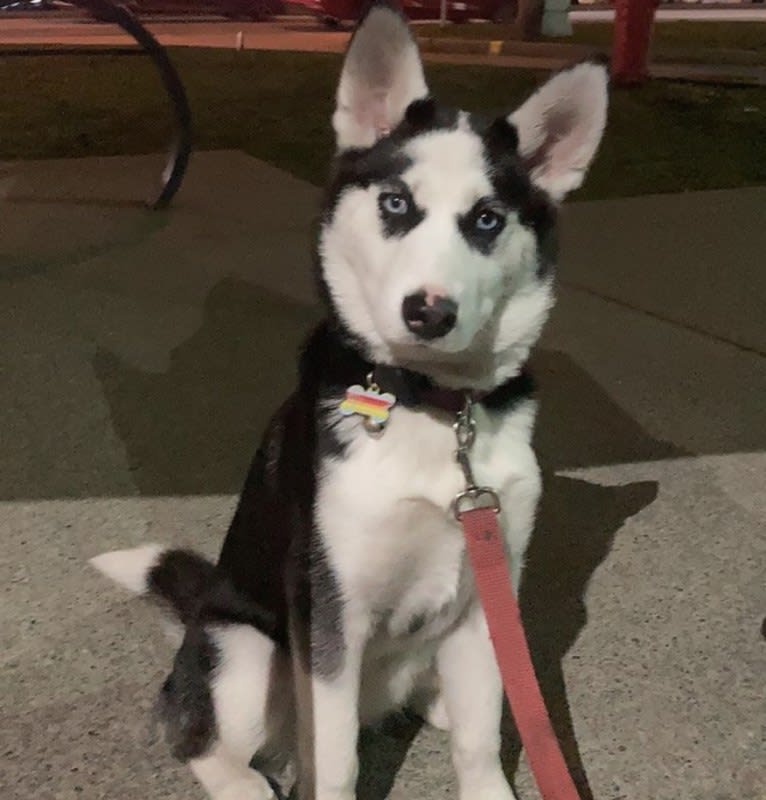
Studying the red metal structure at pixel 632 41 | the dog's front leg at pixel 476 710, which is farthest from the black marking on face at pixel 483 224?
the red metal structure at pixel 632 41

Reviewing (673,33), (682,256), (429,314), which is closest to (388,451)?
(429,314)

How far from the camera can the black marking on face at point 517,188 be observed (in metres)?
1.33

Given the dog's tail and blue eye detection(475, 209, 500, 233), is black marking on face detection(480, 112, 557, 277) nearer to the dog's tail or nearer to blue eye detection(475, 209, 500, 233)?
blue eye detection(475, 209, 500, 233)

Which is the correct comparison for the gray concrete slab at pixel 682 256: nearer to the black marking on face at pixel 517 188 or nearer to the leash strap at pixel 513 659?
the black marking on face at pixel 517 188

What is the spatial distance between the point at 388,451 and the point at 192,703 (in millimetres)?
463

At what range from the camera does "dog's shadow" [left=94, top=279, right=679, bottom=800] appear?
1727mm

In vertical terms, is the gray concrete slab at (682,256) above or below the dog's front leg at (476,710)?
below

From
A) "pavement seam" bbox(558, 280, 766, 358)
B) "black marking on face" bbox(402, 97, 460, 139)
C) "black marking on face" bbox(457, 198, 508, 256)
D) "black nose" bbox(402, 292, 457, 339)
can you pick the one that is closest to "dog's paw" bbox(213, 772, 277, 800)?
"black nose" bbox(402, 292, 457, 339)

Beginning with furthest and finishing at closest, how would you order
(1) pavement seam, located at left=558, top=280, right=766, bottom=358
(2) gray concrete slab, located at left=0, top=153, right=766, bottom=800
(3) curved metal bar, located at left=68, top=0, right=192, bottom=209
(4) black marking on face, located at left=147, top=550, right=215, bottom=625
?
1. (3) curved metal bar, located at left=68, top=0, right=192, bottom=209
2. (1) pavement seam, located at left=558, top=280, right=766, bottom=358
3. (4) black marking on face, located at left=147, top=550, right=215, bottom=625
4. (2) gray concrete slab, located at left=0, top=153, right=766, bottom=800

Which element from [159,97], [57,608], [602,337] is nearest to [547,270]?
[57,608]

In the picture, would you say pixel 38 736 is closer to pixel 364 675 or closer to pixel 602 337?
pixel 364 675

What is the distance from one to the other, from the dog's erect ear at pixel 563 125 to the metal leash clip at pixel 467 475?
33cm

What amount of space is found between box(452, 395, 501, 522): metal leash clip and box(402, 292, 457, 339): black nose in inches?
6.7

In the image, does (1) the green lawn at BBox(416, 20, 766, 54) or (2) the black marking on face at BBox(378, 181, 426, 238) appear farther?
(1) the green lawn at BBox(416, 20, 766, 54)
